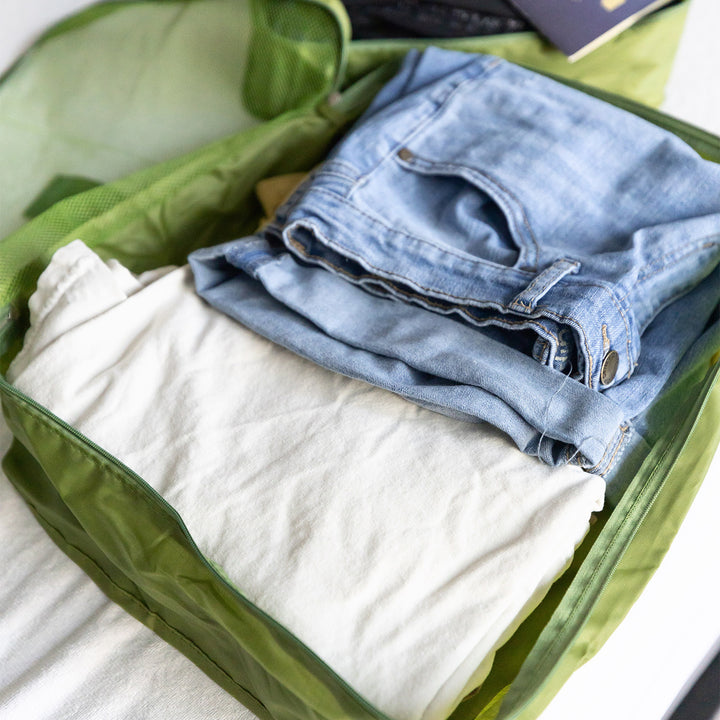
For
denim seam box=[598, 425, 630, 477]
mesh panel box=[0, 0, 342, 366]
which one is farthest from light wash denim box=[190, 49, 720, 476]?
mesh panel box=[0, 0, 342, 366]

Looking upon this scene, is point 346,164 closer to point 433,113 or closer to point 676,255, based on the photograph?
point 433,113

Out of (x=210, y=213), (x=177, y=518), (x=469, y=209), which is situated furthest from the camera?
(x=210, y=213)

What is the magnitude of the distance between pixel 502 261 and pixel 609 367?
15cm

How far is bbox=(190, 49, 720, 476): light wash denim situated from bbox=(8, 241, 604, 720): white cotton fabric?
0.03 metres

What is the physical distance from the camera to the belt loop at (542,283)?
66 centimetres

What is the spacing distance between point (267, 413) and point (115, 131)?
506 millimetres

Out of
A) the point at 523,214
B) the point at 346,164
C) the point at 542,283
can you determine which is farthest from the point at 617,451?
the point at 346,164

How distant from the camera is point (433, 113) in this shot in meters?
0.86

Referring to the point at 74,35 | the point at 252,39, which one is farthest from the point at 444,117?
the point at 74,35

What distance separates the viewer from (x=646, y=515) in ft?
1.98

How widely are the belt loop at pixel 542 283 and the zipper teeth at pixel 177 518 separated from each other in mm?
321

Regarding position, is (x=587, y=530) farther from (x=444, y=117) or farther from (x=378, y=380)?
(x=444, y=117)

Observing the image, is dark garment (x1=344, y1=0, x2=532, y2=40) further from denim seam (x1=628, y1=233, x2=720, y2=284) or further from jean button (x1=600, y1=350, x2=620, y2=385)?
jean button (x1=600, y1=350, x2=620, y2=385)

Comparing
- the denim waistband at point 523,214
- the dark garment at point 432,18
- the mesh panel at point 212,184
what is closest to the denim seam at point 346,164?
the denim waistband at point 523,214
